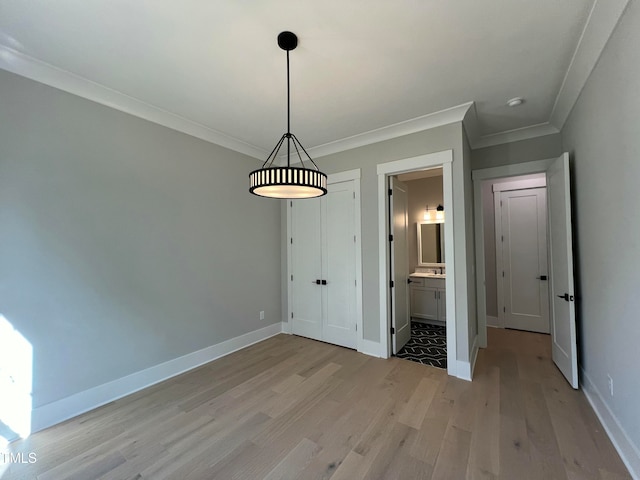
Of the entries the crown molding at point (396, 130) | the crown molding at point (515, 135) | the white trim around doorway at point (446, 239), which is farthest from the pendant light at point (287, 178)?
the crown molding at point (515, 135)

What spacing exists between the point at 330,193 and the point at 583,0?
2.77 meters

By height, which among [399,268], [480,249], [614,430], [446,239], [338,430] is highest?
[446,239]

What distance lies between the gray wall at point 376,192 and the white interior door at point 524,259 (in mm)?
1693

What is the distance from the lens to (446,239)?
2959 mm

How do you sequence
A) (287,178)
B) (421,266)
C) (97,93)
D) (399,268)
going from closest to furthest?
(287,178) → (97,93) → (399,268) → (421,266)

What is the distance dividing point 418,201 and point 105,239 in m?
4.94

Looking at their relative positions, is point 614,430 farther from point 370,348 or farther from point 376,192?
point 376,192

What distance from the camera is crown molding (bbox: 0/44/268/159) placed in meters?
2.04

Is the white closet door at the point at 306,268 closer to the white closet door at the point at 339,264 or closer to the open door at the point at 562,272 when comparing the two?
the white closet door at the point at 339,264

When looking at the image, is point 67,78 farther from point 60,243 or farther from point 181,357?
point 181,357

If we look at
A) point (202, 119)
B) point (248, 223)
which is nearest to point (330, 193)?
point (248, 223)

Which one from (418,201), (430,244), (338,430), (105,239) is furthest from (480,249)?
(105,239)

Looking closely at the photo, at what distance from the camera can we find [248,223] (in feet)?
12.7

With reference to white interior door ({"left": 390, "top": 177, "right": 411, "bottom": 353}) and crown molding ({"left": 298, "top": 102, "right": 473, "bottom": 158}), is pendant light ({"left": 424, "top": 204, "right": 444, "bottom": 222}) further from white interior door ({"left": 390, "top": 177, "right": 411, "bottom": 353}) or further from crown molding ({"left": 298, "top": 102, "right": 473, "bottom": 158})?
crown molding ({"left": 298, "top": 102, "right": 473, "bottom": 158})
